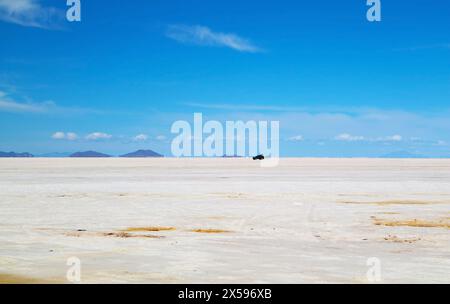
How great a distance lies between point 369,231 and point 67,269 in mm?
8973

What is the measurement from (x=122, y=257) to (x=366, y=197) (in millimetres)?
16810

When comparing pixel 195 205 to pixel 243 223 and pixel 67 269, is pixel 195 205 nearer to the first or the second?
pixel 243 223

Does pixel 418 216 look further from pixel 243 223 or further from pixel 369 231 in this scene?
pixel 243 223

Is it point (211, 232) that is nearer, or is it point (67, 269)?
point (67, 269)

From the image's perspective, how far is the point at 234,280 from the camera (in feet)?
31.4

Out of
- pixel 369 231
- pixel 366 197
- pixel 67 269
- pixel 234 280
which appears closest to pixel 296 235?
pixel 369 231

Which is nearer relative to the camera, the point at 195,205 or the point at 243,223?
the point at 243,223
